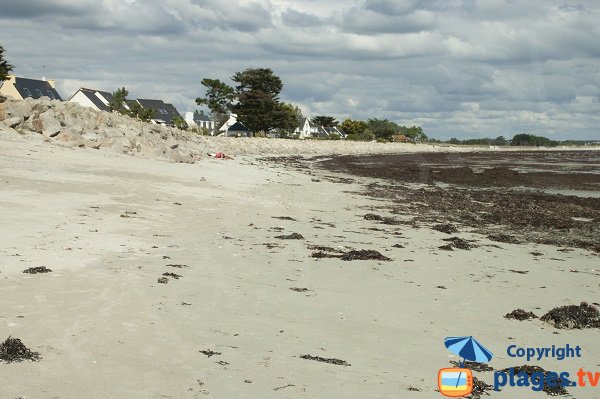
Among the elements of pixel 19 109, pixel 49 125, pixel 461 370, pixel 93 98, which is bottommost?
pixel 461 370

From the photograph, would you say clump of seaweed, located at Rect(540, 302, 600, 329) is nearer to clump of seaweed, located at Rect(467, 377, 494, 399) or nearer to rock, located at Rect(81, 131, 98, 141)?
clump of seaweed, located at Rect(467, 377, 494, 399)

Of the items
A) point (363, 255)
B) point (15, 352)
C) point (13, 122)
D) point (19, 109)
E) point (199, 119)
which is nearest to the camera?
point (15, 352)

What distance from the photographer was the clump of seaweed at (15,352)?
5.85 m

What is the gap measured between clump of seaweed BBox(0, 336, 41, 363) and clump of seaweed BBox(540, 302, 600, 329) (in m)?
6.61

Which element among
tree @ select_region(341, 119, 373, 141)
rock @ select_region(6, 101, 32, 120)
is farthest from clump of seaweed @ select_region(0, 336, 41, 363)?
tree @ select_region(341, 119, 373, 141)

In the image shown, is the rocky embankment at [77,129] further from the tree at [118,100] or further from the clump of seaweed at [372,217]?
the tree at [118,100]

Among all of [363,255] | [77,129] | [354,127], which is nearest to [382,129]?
[354,127]

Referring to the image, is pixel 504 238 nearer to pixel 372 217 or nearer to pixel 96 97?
pixel 372 217

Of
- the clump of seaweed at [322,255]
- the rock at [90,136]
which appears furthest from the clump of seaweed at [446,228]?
the rock at [90,136]

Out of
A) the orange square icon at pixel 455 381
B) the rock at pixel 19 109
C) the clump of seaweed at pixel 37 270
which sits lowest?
the clump of seaweed at pixel 37 270

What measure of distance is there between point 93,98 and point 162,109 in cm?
1854

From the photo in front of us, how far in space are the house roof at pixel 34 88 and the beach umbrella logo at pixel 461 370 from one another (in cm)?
9311

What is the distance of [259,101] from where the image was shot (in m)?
103

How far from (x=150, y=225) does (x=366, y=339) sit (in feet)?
24.9
